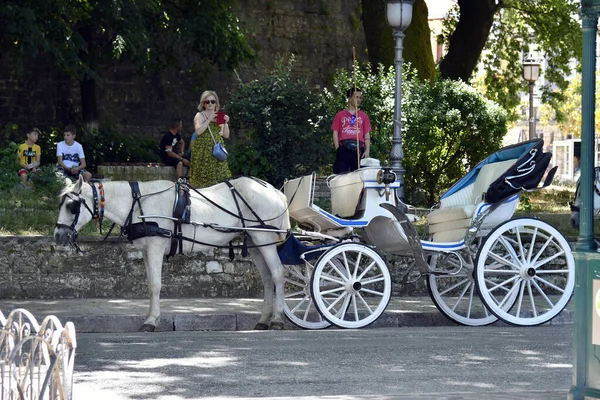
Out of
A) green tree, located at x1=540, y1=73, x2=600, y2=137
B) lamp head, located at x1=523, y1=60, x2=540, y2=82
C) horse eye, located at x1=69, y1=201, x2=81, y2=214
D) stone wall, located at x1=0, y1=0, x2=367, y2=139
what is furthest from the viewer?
green tree, located at x1=540, y1=73, x2=600, y2=137

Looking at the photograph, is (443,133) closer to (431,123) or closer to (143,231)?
(431,123)

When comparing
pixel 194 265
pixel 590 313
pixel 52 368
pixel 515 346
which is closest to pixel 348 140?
pixel 194 265

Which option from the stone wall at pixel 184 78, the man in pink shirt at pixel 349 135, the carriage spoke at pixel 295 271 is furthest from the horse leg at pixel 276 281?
the stone wall at pixel 184 78

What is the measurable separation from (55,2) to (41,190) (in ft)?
A: 17.0

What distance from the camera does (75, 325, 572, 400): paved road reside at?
8.41 meters

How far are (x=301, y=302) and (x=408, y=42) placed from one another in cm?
1526

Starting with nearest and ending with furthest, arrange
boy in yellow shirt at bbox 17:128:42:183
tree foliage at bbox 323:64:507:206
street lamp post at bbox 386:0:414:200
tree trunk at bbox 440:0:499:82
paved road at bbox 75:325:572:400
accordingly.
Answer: paved road at bbox 75:325:572:400 < street lamp post at bbox 386:0:414:200 < tree foliage at bbox 323:64:507:206 < boy in yellow shirt at bbox 17:128:42:183 < tree trunk at bbox 440:0:499:82

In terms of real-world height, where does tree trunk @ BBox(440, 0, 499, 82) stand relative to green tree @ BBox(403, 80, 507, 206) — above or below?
above

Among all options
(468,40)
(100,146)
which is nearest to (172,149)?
(100,146)

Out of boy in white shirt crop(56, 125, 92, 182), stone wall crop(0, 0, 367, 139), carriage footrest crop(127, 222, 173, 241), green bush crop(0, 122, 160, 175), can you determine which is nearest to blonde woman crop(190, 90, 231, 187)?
carriage footrest crop(127, 222, 173, 241)

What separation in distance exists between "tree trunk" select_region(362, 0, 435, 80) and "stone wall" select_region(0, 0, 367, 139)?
4.91 metres

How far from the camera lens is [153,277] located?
38.9ft

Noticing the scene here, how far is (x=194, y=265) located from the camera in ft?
47.6

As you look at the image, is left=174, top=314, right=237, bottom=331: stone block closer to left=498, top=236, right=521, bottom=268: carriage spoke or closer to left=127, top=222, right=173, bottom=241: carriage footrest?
left=127, top=222, right=173, bottom=241: carriage footrest
